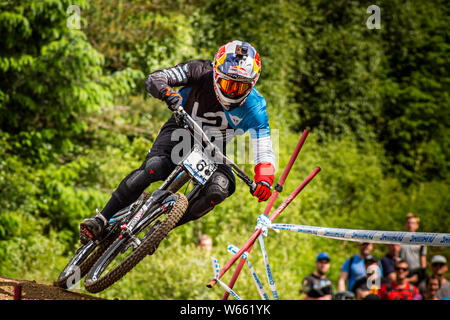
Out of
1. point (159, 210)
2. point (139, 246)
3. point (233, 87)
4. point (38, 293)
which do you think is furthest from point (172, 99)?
point (38, 293)

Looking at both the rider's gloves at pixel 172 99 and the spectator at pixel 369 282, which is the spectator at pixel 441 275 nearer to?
the spectator at pixel 369 282

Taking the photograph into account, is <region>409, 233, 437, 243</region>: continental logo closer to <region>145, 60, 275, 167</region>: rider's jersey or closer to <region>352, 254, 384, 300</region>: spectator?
<region>145, 60, 275, 167</region>: rider's jersey

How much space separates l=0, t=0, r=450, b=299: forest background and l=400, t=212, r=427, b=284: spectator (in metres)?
2.74

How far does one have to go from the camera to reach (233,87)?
564cm

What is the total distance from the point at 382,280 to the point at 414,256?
3.41ft

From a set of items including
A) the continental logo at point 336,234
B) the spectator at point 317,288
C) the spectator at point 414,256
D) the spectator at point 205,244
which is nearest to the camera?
the continental logo at point 336,234

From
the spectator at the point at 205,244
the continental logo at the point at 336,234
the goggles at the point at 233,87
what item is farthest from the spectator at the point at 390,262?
the goggles at the point at 233,87

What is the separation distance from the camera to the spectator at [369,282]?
358 inches

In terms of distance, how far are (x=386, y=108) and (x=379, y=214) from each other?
8176 mm

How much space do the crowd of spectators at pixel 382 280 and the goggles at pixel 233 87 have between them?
164 inches

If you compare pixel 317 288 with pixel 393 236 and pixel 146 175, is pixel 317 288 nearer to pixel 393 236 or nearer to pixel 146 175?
pixel 146 175

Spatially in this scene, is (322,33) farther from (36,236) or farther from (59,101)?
(36,236)

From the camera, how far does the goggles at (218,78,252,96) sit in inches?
221

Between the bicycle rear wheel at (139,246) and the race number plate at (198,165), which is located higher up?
the race number plate at (198,165)
